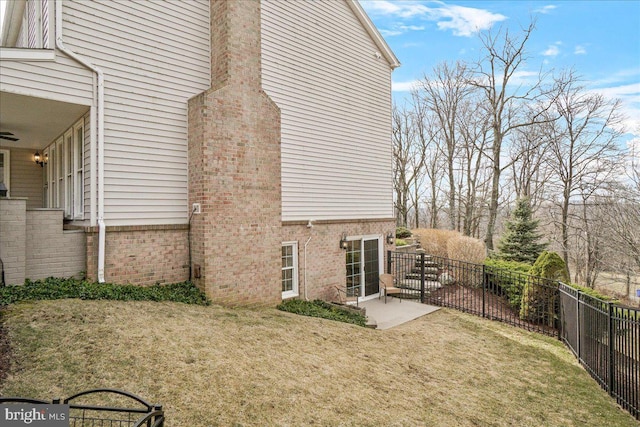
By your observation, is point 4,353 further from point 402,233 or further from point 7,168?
point 402,233

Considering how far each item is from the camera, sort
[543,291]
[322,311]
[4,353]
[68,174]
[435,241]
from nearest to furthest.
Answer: [4,353], [68,174], [322,311], [543,291], [435,241]

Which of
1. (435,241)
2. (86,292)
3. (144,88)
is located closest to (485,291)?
(435,241)

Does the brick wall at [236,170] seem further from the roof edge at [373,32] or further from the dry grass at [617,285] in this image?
the dry grass at [617,285]

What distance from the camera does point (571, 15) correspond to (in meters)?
19.0

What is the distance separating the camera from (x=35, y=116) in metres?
6.90

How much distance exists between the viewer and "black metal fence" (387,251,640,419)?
5.61 m

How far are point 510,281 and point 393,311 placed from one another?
4.27 meters

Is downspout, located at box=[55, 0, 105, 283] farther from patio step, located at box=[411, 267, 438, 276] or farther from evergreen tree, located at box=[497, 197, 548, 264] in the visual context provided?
evergreen tree, located at box=[497, 197, 548, 264]

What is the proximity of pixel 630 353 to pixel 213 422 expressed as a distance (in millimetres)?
6251

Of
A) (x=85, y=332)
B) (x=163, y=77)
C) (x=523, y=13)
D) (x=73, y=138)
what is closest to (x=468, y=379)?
(x=85, y=332)

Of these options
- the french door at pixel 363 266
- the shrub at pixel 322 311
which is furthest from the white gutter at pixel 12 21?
the french door at pixel 363 266

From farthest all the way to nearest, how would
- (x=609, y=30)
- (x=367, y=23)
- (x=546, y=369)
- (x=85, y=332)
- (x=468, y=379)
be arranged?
1. (x=609, y=30)
2. (x=367, y=23)
3. (x=546, y=369)
4. (x=468, y=379)
5. (x=85, y=332)

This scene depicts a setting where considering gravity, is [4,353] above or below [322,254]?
below

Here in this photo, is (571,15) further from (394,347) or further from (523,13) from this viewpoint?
(394,347)
